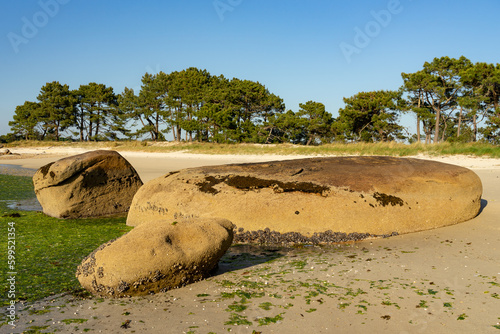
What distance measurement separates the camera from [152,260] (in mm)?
3852

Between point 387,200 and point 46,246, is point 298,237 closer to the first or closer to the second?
point 387,200

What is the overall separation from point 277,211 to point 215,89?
41302 millimetres

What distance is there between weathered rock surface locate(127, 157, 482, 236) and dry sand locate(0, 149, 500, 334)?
2.48 ft

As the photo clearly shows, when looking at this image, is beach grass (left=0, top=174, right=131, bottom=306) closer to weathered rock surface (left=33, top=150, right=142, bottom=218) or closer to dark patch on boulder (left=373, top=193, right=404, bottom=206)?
weathered rock surface (left=33, top=150, right=142, bottom=218)

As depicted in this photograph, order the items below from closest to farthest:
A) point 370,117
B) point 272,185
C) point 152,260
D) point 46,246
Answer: point 152,260
point 46,246
point 272,185
point 370,117

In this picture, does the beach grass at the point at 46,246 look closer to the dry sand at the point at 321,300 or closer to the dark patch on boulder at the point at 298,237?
the dry sand at the point at 321,300

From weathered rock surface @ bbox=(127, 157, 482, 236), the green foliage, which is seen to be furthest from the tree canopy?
weathered rock surface @ bbox=(127, 157, 482, 236)

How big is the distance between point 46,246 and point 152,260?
2809 mm

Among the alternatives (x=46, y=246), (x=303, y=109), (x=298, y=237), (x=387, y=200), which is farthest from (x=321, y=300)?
(x=303, y=109)

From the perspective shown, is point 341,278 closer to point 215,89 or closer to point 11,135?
point 215,89

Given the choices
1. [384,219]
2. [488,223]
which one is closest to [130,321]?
[384,219]

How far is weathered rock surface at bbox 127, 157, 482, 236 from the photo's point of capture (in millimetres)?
5750

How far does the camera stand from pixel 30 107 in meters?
59.8

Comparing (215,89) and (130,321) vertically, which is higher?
(215,89)
